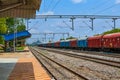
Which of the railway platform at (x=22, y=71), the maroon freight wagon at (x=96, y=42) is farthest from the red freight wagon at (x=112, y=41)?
the railway platform at (x=22, y=71)

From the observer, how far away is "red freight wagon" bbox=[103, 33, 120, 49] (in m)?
44.0

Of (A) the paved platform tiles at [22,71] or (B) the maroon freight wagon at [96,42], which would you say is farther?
(B) the maroon freight wagon at [96,42]

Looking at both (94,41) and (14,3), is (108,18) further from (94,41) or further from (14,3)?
A: (14,3)

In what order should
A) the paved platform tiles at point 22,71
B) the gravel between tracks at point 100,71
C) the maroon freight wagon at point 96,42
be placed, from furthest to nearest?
the maroon freight wagon at point 96,42 < the gravel between tracks at point 100,71 < the paved platform tiles at point 22,71

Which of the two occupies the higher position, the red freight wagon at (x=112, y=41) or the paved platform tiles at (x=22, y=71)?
the red freight wagon at (x=112, y=41)

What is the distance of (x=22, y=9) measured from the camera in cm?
2662

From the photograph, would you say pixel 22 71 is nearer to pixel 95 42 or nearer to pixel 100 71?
pixel 100 71

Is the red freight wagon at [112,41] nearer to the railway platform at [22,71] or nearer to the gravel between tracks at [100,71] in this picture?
the railway platform at [22,71]

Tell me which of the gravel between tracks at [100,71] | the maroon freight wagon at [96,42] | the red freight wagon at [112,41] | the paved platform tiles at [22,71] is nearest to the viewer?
the paved platform tiles at [22,71]

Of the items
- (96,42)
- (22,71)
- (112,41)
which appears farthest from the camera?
(96,42)

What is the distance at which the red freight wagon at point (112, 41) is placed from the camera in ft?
145

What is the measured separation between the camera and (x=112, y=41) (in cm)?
4666

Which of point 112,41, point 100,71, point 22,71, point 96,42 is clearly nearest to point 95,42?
point 96,42

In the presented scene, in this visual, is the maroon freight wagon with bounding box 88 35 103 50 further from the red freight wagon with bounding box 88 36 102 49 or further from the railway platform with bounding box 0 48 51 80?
the railway platform with bounding box 0 48 51 80
